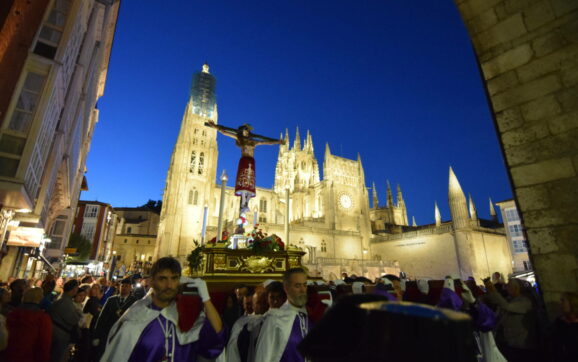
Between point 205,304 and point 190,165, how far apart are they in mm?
41148

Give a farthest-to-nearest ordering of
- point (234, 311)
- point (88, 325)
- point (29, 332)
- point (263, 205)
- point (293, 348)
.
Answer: point (263, 205) < point (88, 325) < point (234, 311) < point (29, 332) < point (293, 348)

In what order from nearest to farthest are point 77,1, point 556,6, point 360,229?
1. point 556,6
2. point 77,1
3. point 360,229

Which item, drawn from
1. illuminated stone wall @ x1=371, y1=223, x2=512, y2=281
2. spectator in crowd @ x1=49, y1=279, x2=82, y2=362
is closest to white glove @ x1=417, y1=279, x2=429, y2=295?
spectator in crowd @ x1=49, y1=279, x2=82, y2=362

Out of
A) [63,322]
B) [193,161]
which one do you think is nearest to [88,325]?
[63,322]

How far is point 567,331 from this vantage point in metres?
3.15

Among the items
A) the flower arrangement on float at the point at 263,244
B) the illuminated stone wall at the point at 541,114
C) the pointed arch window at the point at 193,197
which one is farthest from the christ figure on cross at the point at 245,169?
the pointed arch window at the point at 193,197

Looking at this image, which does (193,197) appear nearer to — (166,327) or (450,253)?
(450,253)

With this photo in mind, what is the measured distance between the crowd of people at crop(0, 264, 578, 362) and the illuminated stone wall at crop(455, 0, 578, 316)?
1.99 ft

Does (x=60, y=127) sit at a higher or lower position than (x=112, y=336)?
higher

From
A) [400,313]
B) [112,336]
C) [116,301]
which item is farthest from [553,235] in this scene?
[116,301]

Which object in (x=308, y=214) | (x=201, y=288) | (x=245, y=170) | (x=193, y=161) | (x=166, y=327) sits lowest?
(x=166, y=327)

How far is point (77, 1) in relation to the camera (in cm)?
762

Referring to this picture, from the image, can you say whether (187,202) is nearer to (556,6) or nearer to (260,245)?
(260,245)

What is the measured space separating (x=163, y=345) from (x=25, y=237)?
11.5 meters
